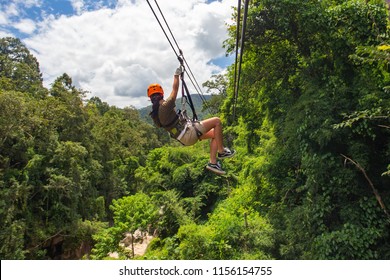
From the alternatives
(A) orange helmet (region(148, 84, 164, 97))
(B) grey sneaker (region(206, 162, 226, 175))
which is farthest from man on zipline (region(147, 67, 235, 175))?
(B) grey sneaker (region(206, 162, 226, 175))

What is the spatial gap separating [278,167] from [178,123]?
509 cm

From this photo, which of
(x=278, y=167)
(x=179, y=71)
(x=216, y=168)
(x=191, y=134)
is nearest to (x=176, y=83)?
(x=179, y=71)

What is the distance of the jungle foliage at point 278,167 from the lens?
6.05 metres

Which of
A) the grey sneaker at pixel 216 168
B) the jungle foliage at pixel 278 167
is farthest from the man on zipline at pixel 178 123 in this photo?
the jungle foliage at pixel 278 167

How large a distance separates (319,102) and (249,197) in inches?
197

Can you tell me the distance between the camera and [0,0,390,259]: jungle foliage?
605 centimetres

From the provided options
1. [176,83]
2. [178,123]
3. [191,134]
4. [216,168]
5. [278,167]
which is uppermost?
[176,83]

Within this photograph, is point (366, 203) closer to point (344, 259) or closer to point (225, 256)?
point (344, 259)

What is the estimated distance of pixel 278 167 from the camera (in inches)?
336

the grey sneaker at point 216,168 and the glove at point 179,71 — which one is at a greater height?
the glove at point 179,71

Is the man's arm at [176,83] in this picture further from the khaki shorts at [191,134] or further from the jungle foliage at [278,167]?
the jungle foliage at [278,167]

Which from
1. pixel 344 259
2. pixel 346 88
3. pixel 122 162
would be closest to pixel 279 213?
pixel 344 259

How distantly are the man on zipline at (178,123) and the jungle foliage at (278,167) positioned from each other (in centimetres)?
237

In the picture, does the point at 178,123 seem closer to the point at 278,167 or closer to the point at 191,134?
the point at 191,134
